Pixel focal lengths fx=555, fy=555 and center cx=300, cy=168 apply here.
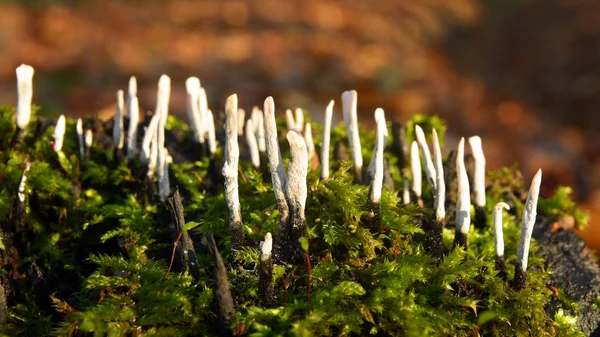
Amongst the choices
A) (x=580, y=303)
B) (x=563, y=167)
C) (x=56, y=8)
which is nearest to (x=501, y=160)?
(x=563, y=167)

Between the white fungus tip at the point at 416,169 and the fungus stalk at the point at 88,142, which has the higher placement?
the fungus stalk at the point at 88,142

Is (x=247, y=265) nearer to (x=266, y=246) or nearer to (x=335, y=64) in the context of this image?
(x=266, y=246)

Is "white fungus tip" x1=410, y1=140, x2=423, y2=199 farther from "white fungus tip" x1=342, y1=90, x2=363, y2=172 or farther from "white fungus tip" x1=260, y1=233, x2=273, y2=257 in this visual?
"white fungus tip" x1=260, y1=233, x2=273, y2=257

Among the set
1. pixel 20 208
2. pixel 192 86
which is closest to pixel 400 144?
pixel 192 86

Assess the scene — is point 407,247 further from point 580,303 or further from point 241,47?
point 241,47

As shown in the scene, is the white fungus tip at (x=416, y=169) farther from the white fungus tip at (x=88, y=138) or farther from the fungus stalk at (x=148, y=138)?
the white fungus tip at (x=88, y=138)

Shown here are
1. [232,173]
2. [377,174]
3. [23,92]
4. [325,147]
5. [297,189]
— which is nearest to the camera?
[297,189]

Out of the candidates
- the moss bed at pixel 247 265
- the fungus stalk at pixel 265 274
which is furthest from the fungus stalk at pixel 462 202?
the fungus stalk at pixel 265 274
